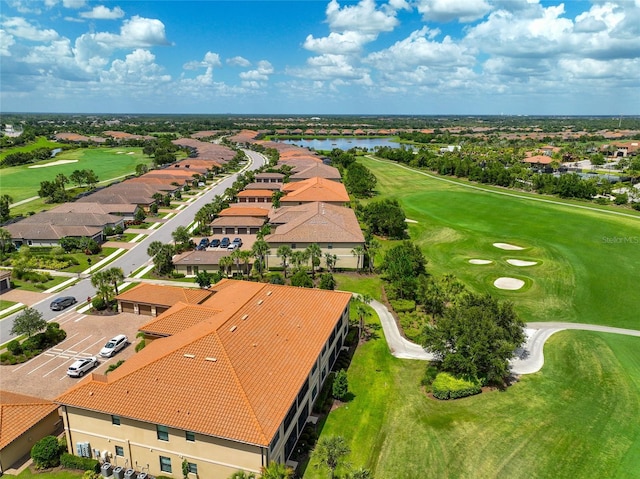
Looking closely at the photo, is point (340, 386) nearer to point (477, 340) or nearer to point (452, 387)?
point (452, 387)

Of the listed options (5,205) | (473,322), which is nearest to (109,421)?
(473,322)

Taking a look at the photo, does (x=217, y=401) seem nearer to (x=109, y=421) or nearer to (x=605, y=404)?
(x=109, y=421)

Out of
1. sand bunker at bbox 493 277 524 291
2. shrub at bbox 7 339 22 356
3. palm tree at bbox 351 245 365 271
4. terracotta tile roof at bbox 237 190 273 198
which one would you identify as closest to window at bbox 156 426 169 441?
shrub at bbox 7 339 22 356

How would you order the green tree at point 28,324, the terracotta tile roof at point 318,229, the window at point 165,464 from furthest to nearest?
the terracotta tile roof at point 318,229 → the green tree at point 28,324 → the window at point 165,464

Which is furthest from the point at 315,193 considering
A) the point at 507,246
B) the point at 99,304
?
the point at 99,304

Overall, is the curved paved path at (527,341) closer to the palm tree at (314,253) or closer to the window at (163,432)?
the palm tree at (314,253)

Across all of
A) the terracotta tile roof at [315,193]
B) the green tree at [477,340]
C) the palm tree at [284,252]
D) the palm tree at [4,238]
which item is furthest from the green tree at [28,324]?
the terracotta tile roof at [315,193]

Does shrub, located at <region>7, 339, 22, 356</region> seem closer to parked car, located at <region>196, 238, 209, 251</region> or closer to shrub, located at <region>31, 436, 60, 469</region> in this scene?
shrub, located at <region>31, 436, 60, 469</region>
